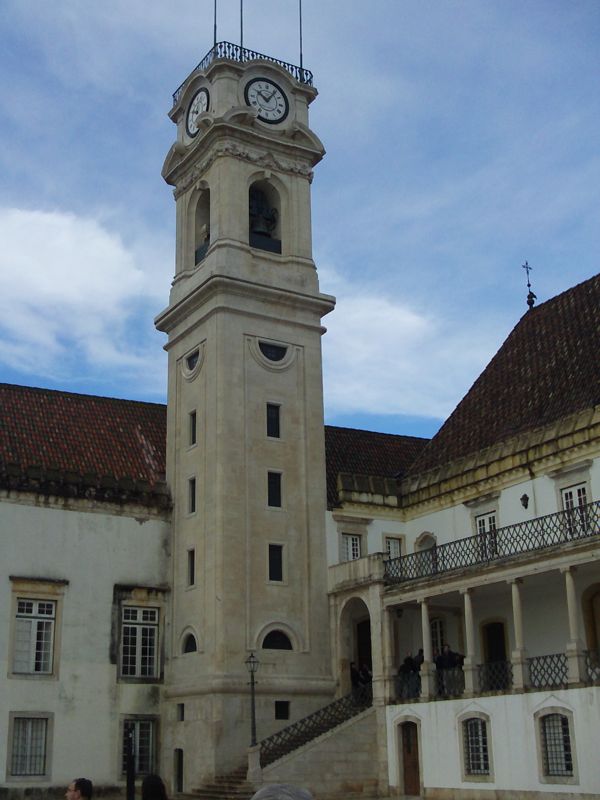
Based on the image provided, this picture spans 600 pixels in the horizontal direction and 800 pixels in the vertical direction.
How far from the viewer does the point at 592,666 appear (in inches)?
962

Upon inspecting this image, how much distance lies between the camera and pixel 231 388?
3381 cm

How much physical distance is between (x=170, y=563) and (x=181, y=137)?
15546 millimetres

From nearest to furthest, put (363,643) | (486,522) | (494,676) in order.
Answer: (494,676), (486,522), (363,643)

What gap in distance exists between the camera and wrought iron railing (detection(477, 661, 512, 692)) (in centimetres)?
2705

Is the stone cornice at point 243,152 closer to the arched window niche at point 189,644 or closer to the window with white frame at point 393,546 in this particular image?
the window with white frame at point 393,546

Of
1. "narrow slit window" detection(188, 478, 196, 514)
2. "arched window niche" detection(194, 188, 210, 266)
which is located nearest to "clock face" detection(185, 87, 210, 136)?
"arched window niche" detection(194, 188, 210, 266)

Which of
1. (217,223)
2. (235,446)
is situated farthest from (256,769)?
(217,223)

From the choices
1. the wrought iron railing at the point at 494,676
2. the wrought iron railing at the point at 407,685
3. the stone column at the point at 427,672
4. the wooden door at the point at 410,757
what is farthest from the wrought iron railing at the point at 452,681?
the wooden door at the point at 410,757

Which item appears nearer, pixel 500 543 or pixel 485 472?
pixel 500 543

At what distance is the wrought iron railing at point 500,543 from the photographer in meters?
25.7

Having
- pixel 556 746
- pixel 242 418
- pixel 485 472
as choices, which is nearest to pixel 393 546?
pixel 485 472

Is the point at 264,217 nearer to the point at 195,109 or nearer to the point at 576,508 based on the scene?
the point at 195,109

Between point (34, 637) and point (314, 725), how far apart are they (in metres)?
8.52

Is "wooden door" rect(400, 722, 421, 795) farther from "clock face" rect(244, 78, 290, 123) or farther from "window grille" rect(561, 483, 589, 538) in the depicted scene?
"clock face" rect(244, 78, 290, 123)
